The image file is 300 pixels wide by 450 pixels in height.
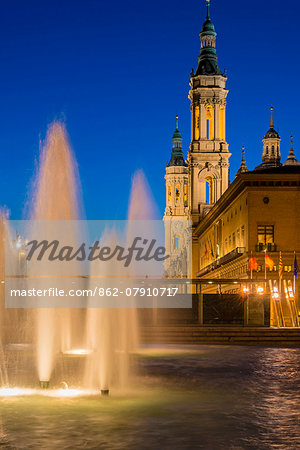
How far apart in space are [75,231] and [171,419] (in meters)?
14.7

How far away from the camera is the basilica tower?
4038 inches

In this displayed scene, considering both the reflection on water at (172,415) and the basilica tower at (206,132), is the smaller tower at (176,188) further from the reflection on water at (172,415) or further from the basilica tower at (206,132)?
the reflection on water at (172,415)

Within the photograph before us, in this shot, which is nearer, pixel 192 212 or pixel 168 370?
pixel 168 370

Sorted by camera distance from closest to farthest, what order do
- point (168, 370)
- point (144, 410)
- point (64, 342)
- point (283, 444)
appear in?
point (283, 444) → point (144, 410) → point (168, 370) → point (64, 342)

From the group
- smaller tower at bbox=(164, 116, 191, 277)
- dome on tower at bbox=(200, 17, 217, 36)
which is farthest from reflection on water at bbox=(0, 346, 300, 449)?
smaller tower at bbox=(164, 116, 191, 277)

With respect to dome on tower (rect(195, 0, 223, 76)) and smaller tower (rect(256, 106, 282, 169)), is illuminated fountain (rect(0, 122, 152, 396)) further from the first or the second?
smaller tower (rect(256, 106, 282, 169))

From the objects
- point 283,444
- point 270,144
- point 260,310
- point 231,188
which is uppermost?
point 270,144

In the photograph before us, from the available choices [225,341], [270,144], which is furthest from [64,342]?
[270,144]

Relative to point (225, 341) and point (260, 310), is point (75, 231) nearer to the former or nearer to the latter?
point (225, 341)

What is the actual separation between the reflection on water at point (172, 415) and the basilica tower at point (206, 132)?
84.5 metres

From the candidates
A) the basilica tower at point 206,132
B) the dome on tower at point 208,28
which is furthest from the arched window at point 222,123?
the dome on tower at point 208,28

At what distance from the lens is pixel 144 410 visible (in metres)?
12.9

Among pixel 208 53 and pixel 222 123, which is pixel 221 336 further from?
pixel 208 53

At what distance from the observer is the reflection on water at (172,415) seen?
1034 centimetres
